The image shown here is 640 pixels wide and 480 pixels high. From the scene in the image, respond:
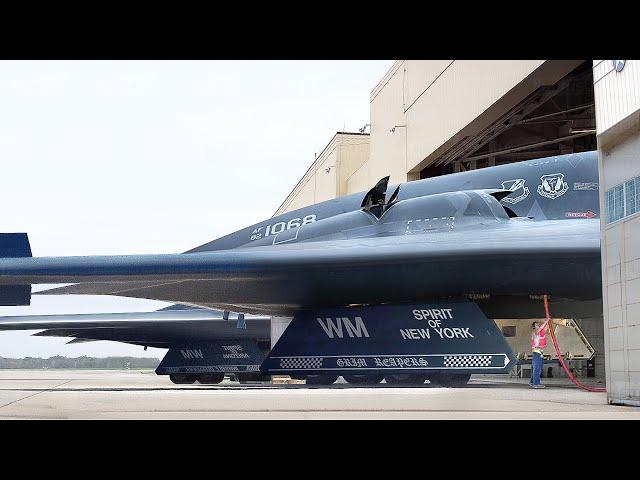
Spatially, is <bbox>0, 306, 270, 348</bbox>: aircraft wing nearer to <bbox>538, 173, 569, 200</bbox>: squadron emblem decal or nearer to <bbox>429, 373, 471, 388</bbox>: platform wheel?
<bbox>429, 373, 471, 388</bbox>: platform wheel

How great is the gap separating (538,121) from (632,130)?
55.0 feet

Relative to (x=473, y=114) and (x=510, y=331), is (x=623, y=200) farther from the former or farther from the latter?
(x=473, y=114)

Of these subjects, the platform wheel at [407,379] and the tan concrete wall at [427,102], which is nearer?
the platform wheel at [407,379]

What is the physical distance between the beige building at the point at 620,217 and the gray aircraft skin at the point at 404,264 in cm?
217

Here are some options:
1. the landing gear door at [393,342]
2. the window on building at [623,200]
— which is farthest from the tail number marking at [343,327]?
the window on building at [623,200]

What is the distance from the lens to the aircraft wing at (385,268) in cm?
1034

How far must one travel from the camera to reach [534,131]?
25844 millimetres

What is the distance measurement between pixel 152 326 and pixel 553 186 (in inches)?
454

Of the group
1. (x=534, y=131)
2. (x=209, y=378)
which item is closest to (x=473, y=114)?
(x=534, y=131)

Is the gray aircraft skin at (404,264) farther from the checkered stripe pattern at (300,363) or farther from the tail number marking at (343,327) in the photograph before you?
the checkered stripe pattern at (300,363)

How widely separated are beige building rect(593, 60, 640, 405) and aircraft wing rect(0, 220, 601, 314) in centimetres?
217

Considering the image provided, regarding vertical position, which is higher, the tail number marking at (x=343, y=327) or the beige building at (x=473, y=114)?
the beige building at (x=473, y=114)
